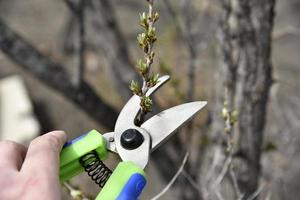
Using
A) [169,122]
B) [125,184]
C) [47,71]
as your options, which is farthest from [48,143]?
[47,71]

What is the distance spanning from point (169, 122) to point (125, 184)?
24 centimetres

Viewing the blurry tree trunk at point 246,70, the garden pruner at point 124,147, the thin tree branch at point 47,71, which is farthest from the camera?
the thin tree branch at point 47,71

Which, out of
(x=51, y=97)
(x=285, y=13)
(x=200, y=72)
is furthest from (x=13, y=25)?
(x=285, y=13)

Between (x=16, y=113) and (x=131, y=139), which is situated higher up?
(x=131, y=139)

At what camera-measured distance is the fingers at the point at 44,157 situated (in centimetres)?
103

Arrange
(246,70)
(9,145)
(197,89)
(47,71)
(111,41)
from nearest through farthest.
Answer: (9,145) < (246,70) < (47,71) < (111,41) < (197,89)

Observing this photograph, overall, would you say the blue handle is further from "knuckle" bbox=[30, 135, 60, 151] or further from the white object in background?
the white object in background

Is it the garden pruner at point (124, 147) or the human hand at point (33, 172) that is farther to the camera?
the garden pruner at point (124, 147)

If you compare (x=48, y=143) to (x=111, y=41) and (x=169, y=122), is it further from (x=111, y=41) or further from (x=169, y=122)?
(x=111, y=41)

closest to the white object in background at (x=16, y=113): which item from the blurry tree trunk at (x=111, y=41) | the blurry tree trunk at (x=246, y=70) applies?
the blurry tree trunk at (x=111, y=41)

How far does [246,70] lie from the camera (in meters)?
1.60

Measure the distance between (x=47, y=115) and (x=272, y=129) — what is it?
1.69 m

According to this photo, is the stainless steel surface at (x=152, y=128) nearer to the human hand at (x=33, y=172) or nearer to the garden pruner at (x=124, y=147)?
the garden pruner at (x=124, y=147)

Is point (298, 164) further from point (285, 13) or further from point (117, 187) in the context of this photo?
point (117, 187)
